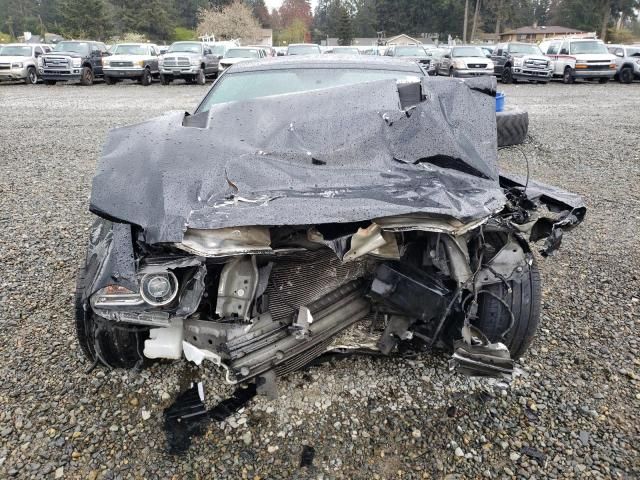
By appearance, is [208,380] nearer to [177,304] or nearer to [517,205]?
[177,304]

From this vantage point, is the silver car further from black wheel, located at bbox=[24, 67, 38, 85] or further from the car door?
black wheel, located at bbox=[24, 67, 38, 85]

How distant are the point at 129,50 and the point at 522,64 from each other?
14.3m

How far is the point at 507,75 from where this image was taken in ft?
62.1

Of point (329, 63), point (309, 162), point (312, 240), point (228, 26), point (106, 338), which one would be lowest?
point (106, 338)

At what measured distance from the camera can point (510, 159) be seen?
7.24m

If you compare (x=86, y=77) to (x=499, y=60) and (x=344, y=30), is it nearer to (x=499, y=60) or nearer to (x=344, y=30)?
(x=499, y=60)

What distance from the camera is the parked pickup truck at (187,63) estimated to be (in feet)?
57.2

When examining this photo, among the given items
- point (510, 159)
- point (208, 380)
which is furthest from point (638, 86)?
point (208, 380)

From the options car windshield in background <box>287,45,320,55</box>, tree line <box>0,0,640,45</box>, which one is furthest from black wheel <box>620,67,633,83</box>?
tree line <box>0,0,640,45</box>

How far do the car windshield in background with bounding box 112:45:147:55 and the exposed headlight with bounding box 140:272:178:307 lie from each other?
18.2 metres

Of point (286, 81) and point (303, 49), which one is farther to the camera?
point (303, 49)

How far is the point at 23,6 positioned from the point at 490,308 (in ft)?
257

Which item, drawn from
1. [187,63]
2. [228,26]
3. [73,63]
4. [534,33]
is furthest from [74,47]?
[534,33]

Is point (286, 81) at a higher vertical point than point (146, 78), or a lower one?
higher
